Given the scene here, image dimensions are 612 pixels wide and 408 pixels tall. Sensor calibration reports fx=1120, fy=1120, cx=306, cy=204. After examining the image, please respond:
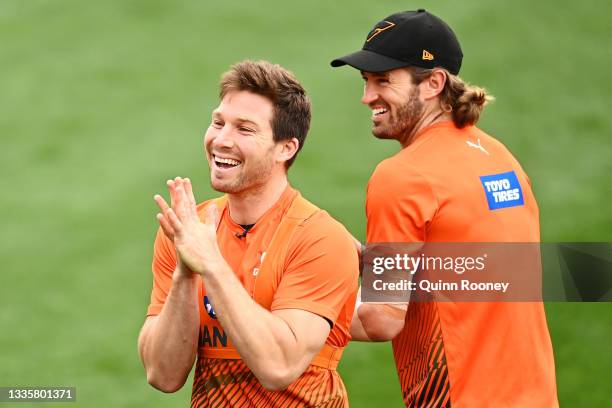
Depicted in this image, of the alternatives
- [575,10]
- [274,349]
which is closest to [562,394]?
[274,349]

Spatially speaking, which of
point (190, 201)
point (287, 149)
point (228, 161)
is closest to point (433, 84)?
point (287, 149)

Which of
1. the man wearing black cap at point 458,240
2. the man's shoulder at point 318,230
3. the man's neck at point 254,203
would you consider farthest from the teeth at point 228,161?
the man wearing black cap at point 458,240

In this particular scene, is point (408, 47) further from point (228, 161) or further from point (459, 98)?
point (228, 161)

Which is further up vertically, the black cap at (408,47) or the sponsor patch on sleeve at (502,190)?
the black cap at (408,47)

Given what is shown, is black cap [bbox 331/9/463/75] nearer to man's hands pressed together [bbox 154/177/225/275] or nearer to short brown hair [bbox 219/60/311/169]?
short brown hair [bbox 219/60/311/169]

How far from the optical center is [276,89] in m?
4.54

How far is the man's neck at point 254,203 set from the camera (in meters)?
4.57

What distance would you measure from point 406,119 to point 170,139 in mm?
6388

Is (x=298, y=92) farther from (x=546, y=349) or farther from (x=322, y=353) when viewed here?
(x=546, y=349)

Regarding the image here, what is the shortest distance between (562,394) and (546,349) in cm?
373

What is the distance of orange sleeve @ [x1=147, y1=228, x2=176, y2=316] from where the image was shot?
454 cm

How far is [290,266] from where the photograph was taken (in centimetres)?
437

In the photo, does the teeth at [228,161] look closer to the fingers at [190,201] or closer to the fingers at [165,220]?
the fingers at [190,201]

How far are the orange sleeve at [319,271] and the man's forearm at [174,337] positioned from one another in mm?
325
